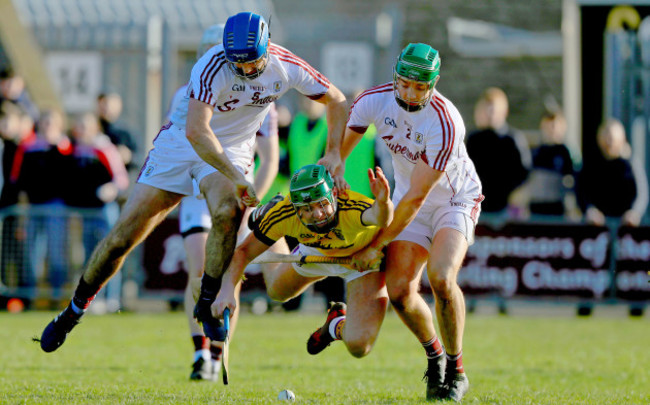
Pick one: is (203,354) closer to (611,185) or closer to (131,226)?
(131,226)

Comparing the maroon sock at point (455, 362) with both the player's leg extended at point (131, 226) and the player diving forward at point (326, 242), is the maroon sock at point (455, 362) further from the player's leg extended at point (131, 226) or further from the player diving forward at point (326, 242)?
the player's leg extended at point (131, 226)

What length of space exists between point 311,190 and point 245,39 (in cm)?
104

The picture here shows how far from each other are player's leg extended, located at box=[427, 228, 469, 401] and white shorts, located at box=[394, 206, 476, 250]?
70 mm

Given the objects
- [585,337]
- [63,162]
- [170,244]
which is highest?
[63,162]

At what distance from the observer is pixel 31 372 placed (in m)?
8.62

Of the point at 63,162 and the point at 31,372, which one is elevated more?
the point at 63,162

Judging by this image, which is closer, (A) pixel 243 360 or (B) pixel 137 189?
(B) pixel 137 189

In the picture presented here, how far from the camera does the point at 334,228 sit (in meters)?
7.59

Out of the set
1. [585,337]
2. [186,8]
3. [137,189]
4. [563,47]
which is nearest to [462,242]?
[137,189]

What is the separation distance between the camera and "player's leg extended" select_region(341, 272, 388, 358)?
7.89 m

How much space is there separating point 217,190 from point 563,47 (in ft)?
44.8

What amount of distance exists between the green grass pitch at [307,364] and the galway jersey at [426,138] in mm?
1352

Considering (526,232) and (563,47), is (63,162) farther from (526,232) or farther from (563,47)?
(563,47)

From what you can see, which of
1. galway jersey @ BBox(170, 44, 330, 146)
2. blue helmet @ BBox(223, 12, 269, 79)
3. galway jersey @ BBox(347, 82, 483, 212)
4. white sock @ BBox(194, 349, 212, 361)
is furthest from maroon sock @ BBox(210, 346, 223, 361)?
blue helmet @ BBox(223, 12, 269, 79)
